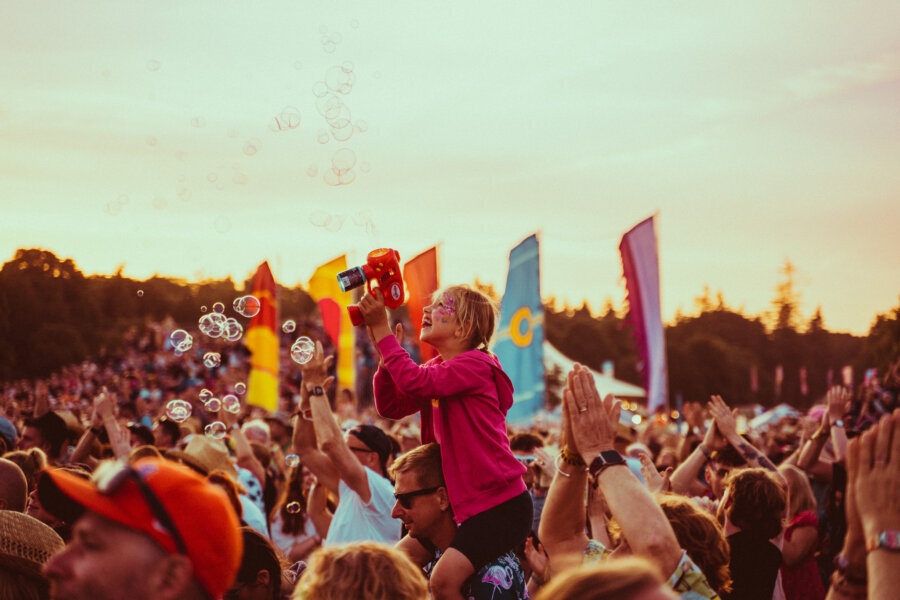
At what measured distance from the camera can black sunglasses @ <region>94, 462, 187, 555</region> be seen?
195 centimetres

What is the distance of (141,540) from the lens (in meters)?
1.96

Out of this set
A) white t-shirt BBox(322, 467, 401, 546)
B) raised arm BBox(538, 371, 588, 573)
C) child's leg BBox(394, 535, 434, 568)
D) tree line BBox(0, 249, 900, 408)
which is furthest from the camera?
tree line BBox(0, 249, 900, 408)

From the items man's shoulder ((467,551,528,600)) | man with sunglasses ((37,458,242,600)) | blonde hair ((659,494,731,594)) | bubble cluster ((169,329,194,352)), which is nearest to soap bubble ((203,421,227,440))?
bubble cluster ((169,329,194,352))

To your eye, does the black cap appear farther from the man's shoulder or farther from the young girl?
the man's shoulder

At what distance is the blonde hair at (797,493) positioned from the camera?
5.91m

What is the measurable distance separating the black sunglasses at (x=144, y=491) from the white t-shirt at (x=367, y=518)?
10.8 ft

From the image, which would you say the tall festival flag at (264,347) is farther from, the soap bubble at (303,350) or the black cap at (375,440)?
the soap bubble at (303,350)

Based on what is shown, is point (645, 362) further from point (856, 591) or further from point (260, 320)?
point (856, 591)

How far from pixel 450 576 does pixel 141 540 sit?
176 cm

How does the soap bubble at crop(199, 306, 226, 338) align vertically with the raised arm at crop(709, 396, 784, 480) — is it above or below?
above

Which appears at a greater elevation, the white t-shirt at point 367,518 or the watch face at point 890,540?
the watch face at point 890,540

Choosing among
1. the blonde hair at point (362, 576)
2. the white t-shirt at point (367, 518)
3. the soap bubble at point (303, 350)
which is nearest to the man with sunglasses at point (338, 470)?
the white t-shirt at point (367, 518)

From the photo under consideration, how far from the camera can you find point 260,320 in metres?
14.8

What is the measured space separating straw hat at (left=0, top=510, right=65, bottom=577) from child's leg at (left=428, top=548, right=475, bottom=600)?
4.38ft
